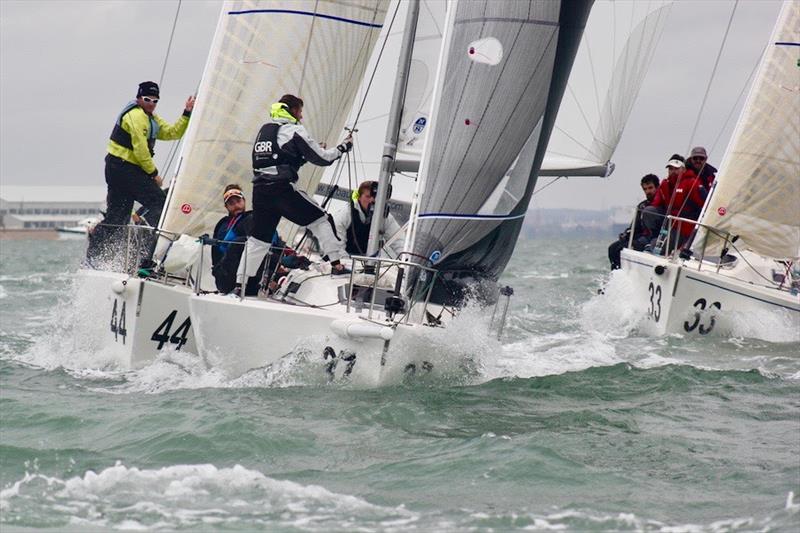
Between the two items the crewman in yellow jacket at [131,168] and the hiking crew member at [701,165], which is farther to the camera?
the hiking crew member at [701,165]

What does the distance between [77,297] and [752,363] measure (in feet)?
17.9

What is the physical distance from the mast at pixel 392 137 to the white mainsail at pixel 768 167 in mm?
4651

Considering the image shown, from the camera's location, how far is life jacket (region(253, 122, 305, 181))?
30.7 ft

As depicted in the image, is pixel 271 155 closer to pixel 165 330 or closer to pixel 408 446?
pixel 165 330

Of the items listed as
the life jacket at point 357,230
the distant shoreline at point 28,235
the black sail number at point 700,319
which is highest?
the life jacket at point 357,230

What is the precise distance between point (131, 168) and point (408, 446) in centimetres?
482

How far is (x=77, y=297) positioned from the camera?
10.9 meters

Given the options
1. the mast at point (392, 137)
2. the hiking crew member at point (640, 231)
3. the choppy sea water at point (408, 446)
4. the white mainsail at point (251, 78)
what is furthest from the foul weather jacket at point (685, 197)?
the mast at point (392, 137)

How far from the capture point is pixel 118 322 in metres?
10.3

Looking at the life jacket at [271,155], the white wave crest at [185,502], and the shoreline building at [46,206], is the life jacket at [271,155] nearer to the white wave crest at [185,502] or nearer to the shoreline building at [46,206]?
the white wave crest at [185,502]

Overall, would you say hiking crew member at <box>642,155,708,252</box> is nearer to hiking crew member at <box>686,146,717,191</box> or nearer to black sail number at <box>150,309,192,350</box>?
hiking crew member at <box>686,146,717,191</box>

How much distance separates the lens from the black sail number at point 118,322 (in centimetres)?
1024

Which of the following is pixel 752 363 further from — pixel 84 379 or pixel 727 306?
pixel 84 379

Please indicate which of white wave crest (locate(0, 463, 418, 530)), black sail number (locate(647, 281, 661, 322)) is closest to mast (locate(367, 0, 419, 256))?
white wave crest (locate(0, 463, 418, 530))
